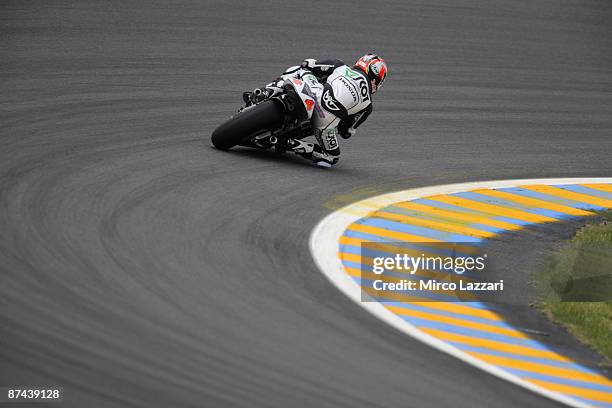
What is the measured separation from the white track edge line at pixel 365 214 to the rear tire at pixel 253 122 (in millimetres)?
1591

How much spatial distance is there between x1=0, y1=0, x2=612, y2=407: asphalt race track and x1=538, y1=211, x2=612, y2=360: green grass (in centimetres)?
175

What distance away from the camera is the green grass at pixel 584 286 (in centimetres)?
866

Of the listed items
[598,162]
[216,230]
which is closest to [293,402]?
[216,230]

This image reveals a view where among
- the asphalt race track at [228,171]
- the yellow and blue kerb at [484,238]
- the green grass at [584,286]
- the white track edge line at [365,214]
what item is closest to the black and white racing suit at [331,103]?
the asphalt race track at [228,171]

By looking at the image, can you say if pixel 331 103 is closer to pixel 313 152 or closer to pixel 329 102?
pixel 329 102

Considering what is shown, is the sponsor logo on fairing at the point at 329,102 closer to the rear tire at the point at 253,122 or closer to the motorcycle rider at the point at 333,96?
the motorcycle rider at the point at 333,96

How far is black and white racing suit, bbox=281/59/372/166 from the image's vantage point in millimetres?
12289

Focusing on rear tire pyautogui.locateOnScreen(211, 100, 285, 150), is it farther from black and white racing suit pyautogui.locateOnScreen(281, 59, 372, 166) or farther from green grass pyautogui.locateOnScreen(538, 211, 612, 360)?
green grass pyautogui.locateOnScreen(538, 211, 612, 360)

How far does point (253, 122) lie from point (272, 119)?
238 millimetres

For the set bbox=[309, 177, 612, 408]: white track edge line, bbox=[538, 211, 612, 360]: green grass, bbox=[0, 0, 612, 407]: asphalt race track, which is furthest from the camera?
bbox=[538, 211, 612, 360]: green grass

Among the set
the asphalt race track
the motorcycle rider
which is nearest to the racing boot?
the motorcycle rider

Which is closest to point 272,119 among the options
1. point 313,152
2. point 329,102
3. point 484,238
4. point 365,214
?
point 329,102

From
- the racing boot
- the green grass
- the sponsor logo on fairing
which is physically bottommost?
the green grass

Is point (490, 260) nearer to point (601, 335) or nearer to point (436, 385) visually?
point (601, 335)
